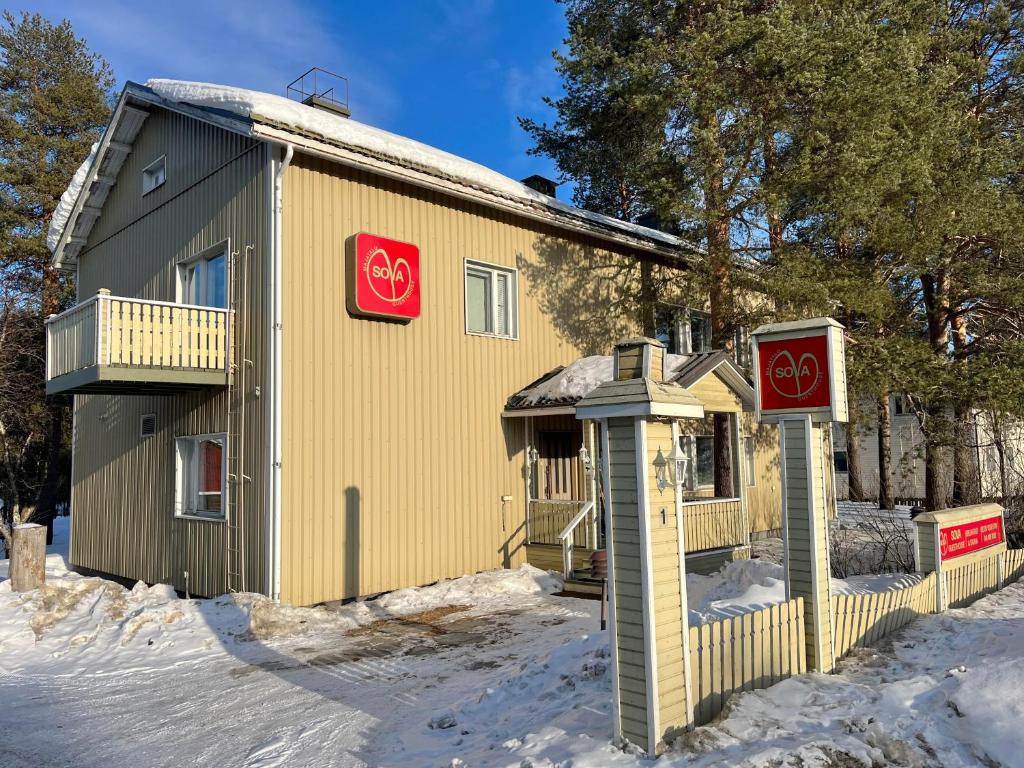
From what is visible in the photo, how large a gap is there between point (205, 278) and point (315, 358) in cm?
315

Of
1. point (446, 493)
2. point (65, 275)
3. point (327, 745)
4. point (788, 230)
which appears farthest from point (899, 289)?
point (65, 275)

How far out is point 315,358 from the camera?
11.5m

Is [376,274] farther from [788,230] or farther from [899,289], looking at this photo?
[899,289]

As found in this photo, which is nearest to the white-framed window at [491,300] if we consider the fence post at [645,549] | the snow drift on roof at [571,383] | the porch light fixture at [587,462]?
the snow drift on roof at [571,383]

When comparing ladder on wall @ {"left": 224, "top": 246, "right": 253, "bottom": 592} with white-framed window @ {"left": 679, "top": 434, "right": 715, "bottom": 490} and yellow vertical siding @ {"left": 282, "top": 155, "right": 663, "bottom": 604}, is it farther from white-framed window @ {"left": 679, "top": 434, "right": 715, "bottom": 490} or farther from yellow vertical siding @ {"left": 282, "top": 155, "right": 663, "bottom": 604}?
white-framed window @ {"left": 679, "top": 434, "right": 715, "bottom": 490}

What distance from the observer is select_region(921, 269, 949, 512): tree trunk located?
590 inches

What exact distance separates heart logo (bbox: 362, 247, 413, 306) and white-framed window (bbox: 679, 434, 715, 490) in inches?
300

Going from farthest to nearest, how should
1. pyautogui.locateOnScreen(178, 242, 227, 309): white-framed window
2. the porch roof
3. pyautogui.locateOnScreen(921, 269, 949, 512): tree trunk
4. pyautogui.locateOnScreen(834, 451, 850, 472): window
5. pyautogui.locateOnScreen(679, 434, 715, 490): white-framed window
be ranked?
pyautogui.locateOnScreen(834, 451, 850, 472): window → pyautogui.locateOnScreen(679, 434, 715, 490): white-framed window → pyautogui.locateOnScreen(921, 269, 949, 512): tree trunk → the porch roof → pyautogui.locateOnScreen(178, 242, 227, 309): white-framed window

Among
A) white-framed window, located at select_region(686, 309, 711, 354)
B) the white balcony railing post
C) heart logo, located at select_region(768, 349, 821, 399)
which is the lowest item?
heart logo, located at select_region(768, 349, 821, 399)

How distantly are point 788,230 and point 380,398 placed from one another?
941cm

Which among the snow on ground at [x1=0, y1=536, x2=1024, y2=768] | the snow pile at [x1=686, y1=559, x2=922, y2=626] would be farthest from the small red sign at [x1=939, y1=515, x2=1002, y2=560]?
the snow on ground at [x1=0, y1=536, x2=1024, y2=768]

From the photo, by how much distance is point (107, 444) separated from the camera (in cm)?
1535

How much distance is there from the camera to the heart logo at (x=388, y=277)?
1210 centimetres

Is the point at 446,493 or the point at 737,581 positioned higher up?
the point at 446,493
